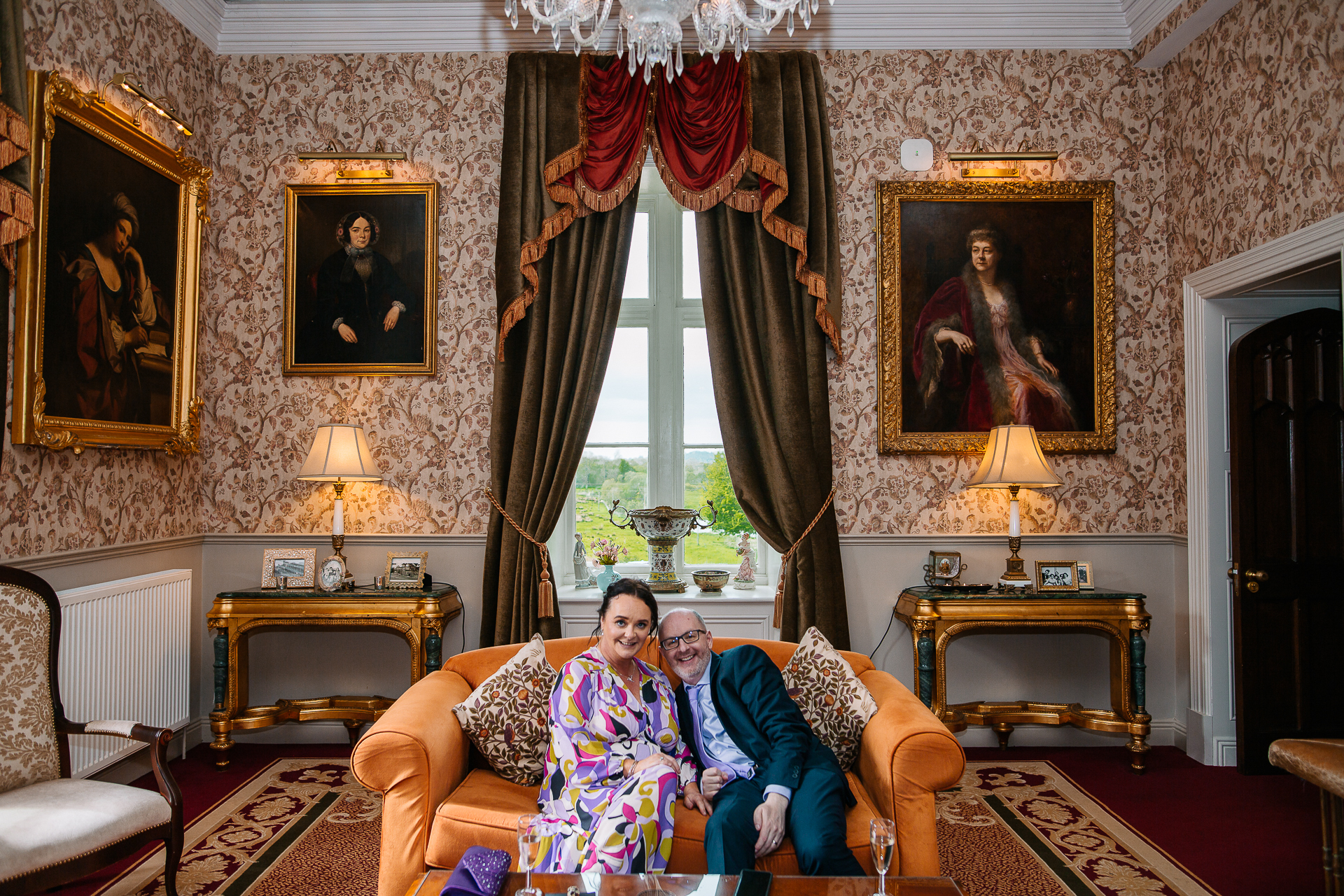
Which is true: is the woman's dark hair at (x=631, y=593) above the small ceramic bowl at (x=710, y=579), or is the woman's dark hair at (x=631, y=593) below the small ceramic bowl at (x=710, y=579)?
above

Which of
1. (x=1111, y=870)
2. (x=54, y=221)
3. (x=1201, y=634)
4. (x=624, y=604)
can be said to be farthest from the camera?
(x=1201, y=634)

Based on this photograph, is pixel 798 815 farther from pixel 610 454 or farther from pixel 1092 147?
pixel 1092 147

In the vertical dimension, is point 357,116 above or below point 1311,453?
above

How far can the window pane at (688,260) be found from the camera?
15.5 ft

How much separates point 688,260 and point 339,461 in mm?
2170

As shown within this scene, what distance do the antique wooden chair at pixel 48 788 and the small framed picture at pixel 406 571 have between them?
1523 millimetres

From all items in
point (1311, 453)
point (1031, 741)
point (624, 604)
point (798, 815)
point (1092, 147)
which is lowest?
point (1031, 741)

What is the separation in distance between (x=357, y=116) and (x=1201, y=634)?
16.8ft

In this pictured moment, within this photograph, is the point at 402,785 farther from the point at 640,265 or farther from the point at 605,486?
the point at 640,265

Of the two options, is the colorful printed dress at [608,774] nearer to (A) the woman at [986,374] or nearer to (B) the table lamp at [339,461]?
(B) the table lamp at [339,461]

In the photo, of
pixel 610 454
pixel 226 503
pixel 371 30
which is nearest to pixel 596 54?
pixel 371 30

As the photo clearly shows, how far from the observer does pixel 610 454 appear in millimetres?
4719

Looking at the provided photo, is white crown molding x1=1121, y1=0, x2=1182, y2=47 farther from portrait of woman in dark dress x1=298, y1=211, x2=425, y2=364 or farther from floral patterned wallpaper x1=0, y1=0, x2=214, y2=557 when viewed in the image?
floral patterned wallpaper x1=0, y1=0, x2=214, y2=557

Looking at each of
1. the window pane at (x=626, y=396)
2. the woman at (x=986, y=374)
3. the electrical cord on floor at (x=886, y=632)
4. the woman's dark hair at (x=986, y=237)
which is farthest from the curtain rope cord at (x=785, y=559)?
the woman's dark hair at (x=986, y=237)
